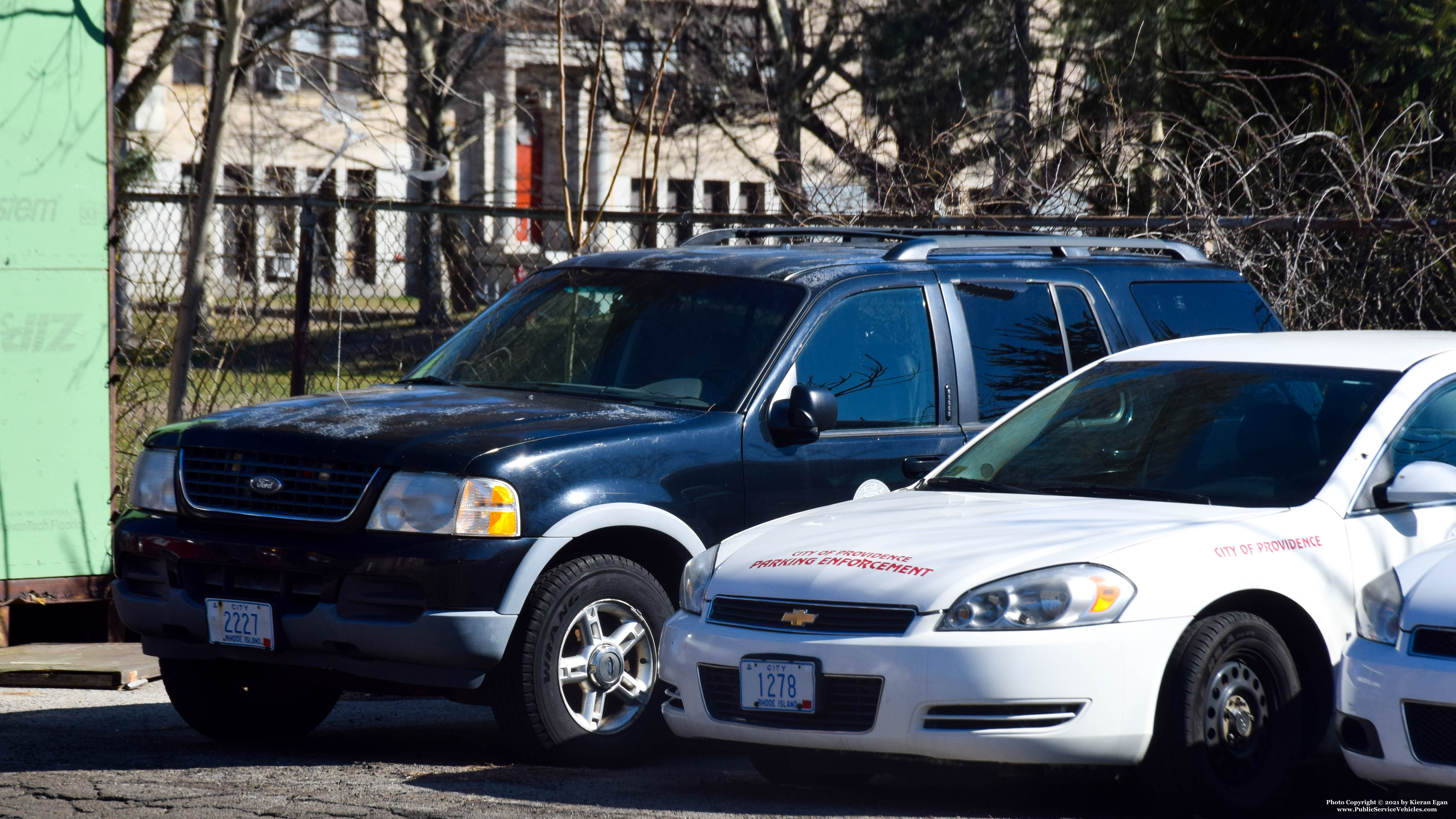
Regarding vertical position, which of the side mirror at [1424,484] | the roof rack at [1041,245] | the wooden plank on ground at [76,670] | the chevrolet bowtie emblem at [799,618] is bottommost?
the wooden plank on ground at [76,670]

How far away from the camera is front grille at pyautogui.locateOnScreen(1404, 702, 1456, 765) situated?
15.8 feet

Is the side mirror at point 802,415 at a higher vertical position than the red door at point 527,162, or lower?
lower

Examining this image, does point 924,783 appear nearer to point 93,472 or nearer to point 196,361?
point 93,472

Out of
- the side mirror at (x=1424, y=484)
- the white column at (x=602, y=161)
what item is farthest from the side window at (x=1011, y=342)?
the white column at (x=602, y=161)

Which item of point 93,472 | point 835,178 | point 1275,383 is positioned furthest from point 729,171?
point 1275,383

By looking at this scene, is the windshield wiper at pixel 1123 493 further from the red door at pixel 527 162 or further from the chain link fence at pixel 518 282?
the red door at pixel 527 162

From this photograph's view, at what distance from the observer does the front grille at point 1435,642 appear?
4879 millimetres

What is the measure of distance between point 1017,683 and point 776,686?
739mm

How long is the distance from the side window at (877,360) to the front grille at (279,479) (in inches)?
71.5

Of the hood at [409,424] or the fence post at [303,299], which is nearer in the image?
the hood at [409,424]

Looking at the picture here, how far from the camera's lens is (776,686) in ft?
17.3

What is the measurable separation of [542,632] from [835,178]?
770cm

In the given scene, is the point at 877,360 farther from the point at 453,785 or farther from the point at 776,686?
the point at 453,785

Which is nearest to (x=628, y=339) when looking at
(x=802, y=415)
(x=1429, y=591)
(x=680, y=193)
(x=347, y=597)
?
(x=802, y=415)
